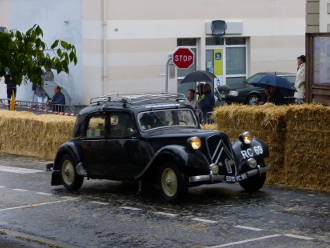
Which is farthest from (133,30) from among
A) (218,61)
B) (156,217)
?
(156,217)

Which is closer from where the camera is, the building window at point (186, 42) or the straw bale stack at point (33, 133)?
the straw bale stack at point (33, 133)

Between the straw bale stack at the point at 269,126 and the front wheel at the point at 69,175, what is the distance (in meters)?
3.17

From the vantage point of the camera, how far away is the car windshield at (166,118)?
15258 millimetres

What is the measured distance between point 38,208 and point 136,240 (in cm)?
334

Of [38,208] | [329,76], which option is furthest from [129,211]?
[329,76]

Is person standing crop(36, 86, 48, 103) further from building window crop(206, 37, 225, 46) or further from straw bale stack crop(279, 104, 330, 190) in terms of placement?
straw bale stack crop(279, 104, 330, 190)

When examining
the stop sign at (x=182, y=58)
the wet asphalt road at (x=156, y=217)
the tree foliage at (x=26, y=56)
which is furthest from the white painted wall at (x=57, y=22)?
the tree foliage at (x=26, y=56)

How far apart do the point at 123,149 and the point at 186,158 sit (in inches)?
63.0

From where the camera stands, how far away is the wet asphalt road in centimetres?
1168

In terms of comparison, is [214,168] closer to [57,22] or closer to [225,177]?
[225,177]

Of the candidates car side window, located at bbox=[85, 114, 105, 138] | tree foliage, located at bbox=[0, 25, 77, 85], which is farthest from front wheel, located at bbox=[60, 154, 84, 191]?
tree foliage, located at bbox=[0, 25, 77, 85]

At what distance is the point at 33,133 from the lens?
22672mm

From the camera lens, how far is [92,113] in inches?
638

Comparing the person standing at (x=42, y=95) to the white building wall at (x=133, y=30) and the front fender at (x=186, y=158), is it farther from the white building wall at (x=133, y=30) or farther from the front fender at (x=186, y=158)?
the front fender at (x=186, y=158)
